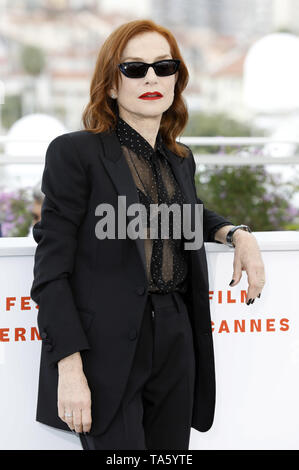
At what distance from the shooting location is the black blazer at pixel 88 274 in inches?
66.4

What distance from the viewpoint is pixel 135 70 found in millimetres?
1798

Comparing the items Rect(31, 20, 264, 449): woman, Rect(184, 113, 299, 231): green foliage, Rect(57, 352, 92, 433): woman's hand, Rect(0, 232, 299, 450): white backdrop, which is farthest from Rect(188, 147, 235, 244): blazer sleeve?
Rect(184, 113, 299, 231): green foliage

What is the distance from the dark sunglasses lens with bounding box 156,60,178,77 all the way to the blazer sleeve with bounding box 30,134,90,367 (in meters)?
0.32

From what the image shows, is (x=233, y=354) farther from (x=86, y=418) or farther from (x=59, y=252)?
(x=59, y=252)

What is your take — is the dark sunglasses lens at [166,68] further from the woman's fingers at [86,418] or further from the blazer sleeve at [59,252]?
the woman's fingers at [86,418]

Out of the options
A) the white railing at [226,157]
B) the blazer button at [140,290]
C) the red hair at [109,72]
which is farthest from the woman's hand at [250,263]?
the white railing at [226,157]

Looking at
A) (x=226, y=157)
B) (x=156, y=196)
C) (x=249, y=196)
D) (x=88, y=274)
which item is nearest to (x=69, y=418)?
(x=88, y=274)

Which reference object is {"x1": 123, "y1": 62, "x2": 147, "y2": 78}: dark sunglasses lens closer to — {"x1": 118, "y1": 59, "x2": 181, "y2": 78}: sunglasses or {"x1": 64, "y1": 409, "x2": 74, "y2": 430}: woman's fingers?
{"x1": 118, "y1": 59, "x2": 181, "y2": 78}: sunglasses

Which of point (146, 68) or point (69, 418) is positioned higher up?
point (146, 68)

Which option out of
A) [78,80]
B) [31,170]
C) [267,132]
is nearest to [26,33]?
[78,80]

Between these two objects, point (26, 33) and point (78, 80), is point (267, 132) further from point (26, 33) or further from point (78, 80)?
point (26, 33)

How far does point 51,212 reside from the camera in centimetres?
170

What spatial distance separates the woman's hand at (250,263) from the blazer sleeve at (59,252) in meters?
0.53

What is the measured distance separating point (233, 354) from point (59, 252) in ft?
2.72
